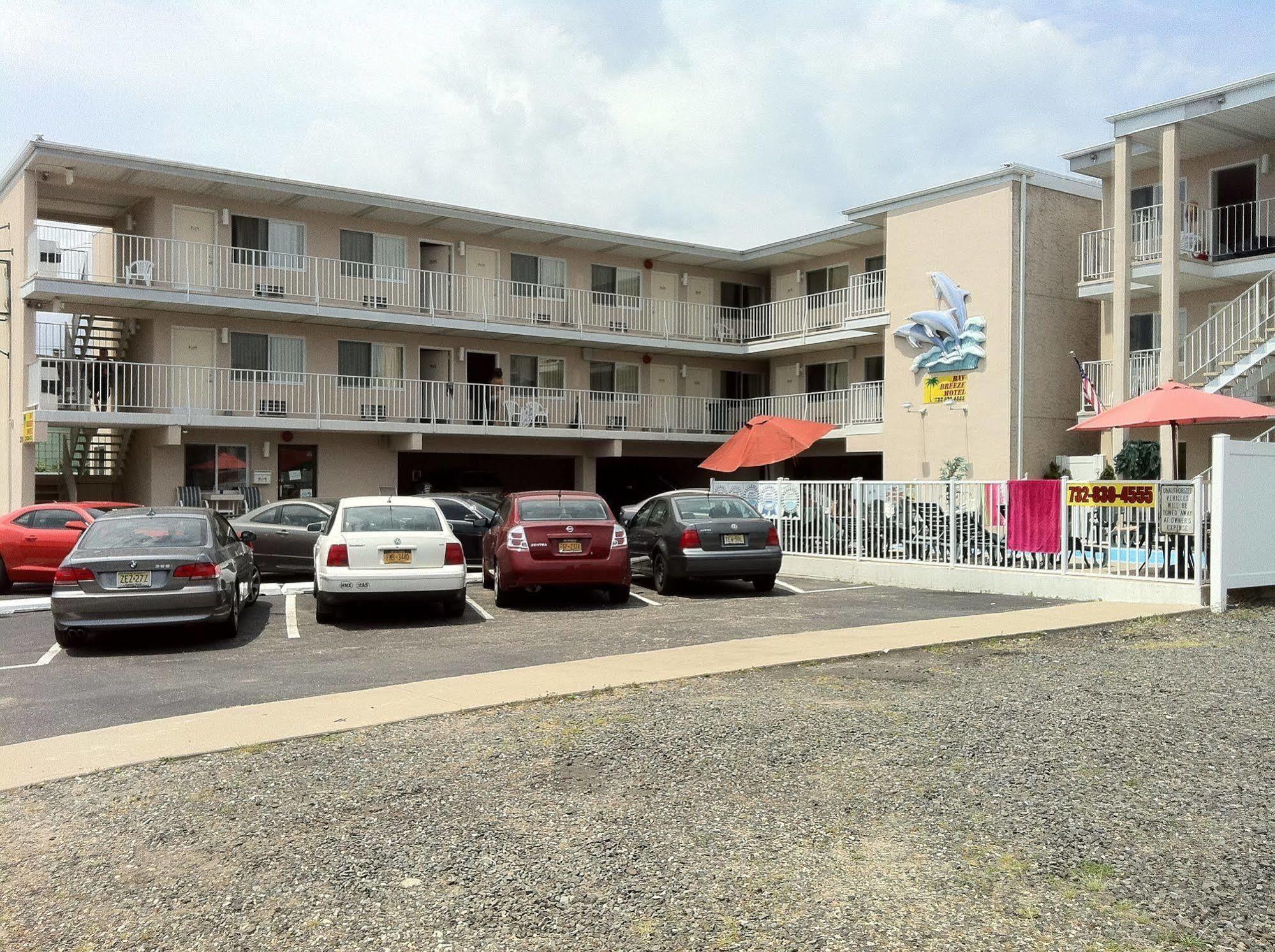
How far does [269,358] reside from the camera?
27.0m

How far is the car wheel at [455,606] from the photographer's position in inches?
530

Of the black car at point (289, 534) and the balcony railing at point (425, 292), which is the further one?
the balcony railing at point (425, 292)

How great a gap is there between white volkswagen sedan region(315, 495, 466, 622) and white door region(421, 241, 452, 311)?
15.1 meters

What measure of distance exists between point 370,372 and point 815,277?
13223 millimetres

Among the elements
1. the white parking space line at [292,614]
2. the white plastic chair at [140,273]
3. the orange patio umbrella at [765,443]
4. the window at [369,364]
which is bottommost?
the white parking space line at [292,614]

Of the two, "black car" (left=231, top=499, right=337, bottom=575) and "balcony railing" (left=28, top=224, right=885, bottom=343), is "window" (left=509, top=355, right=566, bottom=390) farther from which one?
"black car" (left=231, top=499, right=337, bottom=575)

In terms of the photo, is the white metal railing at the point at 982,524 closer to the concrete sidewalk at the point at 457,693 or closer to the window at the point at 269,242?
the concrete sidewalk at the point at 457,693

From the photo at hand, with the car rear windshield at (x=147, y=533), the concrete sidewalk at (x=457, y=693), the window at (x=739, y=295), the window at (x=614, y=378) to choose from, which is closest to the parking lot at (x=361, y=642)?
the concrete sidewalk at (x=457, y=693)

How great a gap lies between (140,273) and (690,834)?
22.8 meters

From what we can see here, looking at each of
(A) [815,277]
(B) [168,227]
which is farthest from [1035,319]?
(B) [168,227]

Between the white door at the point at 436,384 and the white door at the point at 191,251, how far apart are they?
560 cm

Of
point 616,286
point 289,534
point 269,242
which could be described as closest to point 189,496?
point 269,242

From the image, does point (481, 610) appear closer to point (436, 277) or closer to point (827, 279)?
point (436, 277)

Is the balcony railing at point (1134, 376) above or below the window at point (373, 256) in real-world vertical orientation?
below
